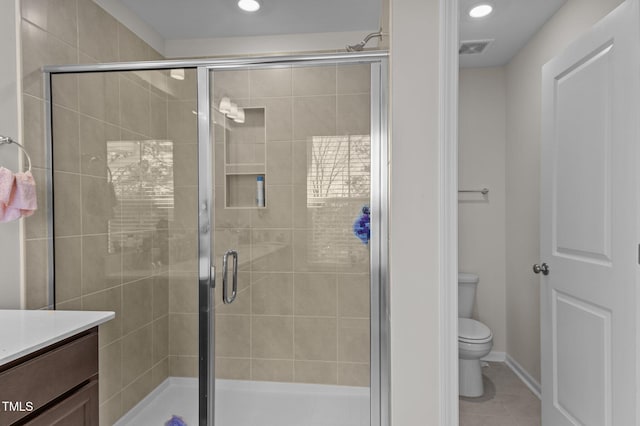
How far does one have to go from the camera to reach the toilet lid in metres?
2.55

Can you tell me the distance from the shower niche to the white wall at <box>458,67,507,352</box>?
2081 millimetres

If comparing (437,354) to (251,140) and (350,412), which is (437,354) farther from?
(251,140)

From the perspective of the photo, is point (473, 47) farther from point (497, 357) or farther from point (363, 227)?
point (497, 357)

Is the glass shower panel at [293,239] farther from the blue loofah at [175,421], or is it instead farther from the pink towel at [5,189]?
the pink towel at [5,189]

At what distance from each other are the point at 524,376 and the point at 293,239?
2227mm

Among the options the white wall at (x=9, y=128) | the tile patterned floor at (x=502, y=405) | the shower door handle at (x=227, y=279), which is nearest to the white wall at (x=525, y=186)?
the tile patterned floor at (x=502, y=405)

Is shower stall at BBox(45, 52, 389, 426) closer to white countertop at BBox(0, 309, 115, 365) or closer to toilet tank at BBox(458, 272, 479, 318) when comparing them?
white countertop at BBox(0, 309, 115, 365)

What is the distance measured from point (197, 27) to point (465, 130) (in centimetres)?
227

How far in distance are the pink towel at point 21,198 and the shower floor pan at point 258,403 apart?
0.99m

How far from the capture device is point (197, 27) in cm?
264

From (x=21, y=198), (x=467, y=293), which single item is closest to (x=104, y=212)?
(x=21, y=198)

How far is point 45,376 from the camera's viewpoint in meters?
1.17

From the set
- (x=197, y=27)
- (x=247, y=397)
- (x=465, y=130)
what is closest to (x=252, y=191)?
(x=247, y=397)

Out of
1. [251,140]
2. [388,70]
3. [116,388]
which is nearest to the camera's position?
[388,70]
